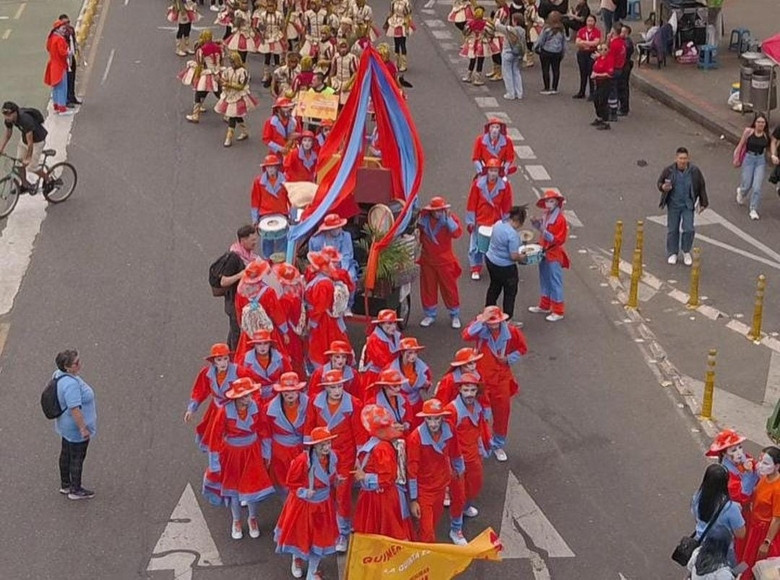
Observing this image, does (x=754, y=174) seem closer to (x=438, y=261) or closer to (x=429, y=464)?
(x=438, y=261)

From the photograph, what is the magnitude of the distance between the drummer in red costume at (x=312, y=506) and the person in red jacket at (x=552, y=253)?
542 cm

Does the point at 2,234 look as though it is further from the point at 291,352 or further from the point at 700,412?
the point at 700,412

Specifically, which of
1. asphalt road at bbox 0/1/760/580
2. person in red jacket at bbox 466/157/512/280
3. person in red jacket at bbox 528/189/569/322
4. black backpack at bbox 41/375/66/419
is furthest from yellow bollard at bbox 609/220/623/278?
black backpack at bbox 41/375/66/419

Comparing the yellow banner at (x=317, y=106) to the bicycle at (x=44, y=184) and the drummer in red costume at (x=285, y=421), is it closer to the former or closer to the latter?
Answer: the bicycle at (x=44, y=184)

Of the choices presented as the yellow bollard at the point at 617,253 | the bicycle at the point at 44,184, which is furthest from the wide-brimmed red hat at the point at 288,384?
the bicycle at the point at 44,184

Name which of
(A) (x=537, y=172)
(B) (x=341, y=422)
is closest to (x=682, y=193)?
(A) (x=537, y=172)

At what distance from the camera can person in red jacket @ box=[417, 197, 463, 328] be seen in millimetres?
14797

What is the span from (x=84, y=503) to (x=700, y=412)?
6074 millimetres

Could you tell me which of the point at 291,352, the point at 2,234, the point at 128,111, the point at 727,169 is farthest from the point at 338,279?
the point at 128,111

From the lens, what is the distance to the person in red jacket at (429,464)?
10.6 meters

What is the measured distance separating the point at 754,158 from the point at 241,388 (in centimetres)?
994

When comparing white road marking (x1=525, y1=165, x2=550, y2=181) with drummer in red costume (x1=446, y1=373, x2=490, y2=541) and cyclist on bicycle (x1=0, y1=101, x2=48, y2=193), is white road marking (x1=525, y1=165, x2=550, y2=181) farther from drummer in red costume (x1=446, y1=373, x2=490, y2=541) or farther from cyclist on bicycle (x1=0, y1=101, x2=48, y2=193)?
drummer in red costume (x1=446, y1=373, x2=490, y2=541)

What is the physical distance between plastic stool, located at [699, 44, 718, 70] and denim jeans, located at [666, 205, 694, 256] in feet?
29.6

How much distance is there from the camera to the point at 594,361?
14.8 meters
